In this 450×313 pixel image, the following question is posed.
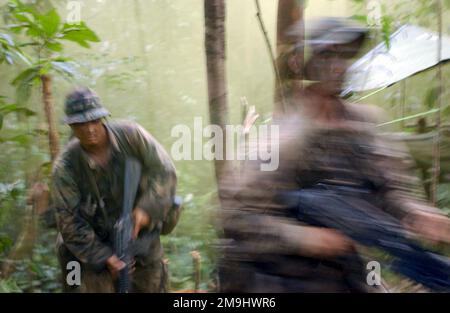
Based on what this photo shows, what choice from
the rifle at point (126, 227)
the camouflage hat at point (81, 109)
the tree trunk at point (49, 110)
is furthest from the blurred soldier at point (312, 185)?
the tree trunk at point (49, 110)

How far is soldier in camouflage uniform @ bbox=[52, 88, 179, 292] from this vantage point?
88.0 inches

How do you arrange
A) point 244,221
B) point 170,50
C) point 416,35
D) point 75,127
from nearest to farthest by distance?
point 244,221 < point 75,127 < point 416,35 < point 170,50

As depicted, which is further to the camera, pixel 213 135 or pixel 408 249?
pixel 213 135

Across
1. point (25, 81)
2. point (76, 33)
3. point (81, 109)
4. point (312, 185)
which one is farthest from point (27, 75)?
point (312, 185)

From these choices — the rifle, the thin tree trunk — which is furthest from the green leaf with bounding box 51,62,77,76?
the thin tree trunk

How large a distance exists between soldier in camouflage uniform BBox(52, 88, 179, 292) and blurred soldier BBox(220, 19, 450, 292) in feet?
2.82

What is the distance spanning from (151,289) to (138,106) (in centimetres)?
249

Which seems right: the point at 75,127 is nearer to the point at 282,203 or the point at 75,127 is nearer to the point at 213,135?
the point at 213,135

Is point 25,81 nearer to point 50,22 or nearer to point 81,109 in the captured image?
point 50,22

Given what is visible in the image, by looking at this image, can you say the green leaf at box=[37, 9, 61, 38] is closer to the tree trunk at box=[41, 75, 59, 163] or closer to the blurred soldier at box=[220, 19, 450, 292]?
the tree trunk at box=[41, 75, 59, 163]

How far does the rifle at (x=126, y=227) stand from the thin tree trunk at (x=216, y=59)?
1.66 ft

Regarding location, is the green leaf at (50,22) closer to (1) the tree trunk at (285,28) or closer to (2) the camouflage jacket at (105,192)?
(2) the camouflage jacket at (105,192)

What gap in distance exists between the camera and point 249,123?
2342 mm

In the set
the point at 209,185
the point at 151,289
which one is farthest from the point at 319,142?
the point at 209,185
